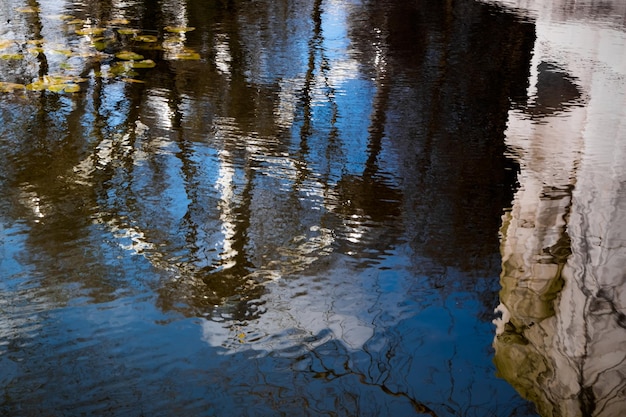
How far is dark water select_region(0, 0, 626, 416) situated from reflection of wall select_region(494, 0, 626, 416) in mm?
15

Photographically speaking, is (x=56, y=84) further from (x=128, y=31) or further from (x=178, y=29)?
(x=178, y=29)

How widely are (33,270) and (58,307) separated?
0.38 m

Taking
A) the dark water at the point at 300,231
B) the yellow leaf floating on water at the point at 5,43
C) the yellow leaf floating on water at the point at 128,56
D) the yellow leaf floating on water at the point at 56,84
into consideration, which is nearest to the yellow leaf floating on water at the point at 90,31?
the dark water at the point at 300,231

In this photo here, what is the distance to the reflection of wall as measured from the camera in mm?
2842

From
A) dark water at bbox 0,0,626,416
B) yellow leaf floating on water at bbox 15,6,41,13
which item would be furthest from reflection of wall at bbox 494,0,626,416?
yellow leaf floating on water at bbox 15,6,41,13

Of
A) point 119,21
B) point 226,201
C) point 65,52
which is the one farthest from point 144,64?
point 226,201

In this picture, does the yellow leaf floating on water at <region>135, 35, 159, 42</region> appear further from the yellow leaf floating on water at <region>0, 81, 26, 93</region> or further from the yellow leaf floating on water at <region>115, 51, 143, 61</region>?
the yellow leaf floating on water at <region>0, 81, 26, 93</region>

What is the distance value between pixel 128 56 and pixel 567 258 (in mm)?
5134

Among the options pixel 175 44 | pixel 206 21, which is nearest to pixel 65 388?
pixel 175 44

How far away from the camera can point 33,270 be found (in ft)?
11.2

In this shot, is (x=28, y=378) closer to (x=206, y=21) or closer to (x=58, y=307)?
(x=58, y=307)

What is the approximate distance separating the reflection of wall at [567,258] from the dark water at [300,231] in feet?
0.05

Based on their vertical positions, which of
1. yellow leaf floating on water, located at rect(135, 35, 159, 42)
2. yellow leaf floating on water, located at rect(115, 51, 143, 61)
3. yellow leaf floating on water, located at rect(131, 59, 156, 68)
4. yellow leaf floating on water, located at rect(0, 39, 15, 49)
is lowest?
yellow leaf floating on water, located at rect(131, 59, 156, 68)

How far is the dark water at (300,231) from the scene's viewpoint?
2.77 m
